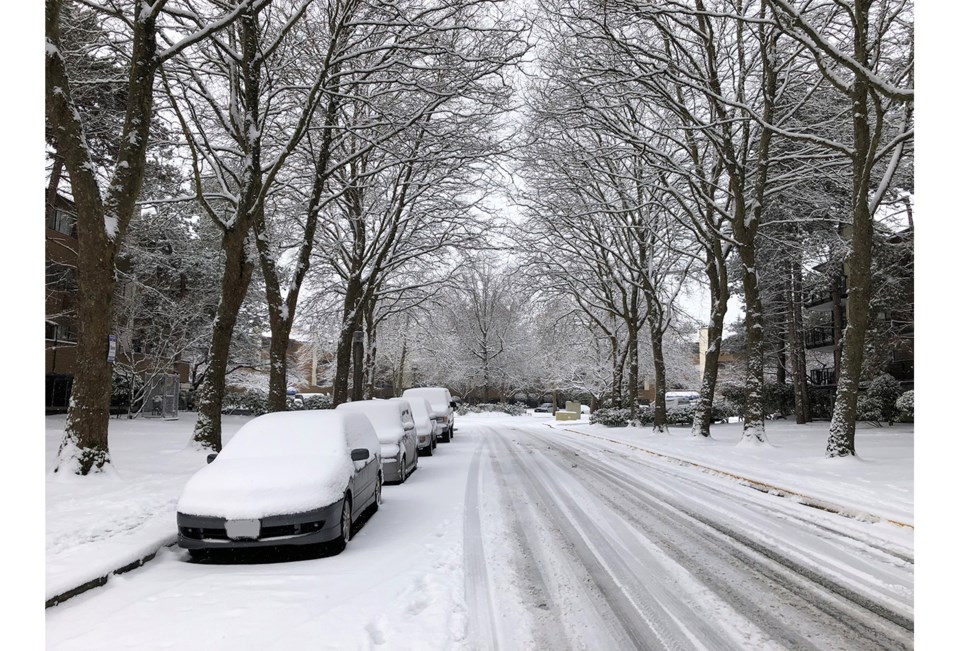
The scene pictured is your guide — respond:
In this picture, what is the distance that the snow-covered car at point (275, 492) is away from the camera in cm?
675

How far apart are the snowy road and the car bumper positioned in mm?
232

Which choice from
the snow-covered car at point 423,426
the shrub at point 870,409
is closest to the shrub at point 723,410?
the shrub at point 870,409

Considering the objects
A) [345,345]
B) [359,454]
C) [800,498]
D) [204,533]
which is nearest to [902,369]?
[800,498]

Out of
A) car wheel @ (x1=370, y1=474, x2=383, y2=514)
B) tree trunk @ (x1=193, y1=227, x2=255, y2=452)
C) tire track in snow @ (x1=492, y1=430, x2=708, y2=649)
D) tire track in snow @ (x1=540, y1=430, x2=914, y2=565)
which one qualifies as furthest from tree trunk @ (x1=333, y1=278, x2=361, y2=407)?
tire track in snow @ (x1=492, y1=430, x2=708, y2=649)

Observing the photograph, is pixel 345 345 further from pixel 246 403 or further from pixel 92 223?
pixel 246 403

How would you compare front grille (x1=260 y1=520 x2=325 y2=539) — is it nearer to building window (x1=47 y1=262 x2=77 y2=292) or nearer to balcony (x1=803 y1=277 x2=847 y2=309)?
building window (x1=47 y1=262 x2=77 y2=292)

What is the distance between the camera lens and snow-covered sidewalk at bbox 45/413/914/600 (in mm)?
6707

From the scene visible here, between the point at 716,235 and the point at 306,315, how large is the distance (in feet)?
66.4

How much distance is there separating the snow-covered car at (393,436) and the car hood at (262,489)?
409cm

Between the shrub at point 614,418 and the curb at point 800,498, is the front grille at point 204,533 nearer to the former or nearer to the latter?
the curb at point 800,498

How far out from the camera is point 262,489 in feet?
22.8

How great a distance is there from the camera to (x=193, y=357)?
107 ft

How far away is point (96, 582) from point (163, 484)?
5069mm
